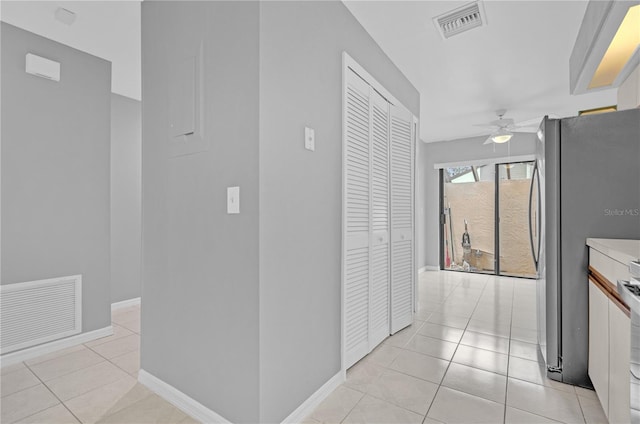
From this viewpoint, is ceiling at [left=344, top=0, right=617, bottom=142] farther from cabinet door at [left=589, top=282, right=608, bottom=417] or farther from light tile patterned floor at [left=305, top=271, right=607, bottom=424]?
light tile patterned floor at [left=305, top=271, right=607, bottom=424]

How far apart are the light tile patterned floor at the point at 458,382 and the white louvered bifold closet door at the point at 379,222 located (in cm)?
22

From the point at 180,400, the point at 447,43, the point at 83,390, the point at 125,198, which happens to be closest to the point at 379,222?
the point at 447,43

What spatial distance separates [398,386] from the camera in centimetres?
203

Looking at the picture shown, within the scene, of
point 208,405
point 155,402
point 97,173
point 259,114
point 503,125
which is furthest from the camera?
point 503,125

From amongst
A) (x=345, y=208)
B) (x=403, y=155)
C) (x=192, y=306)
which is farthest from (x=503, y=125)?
(x=192, y=306)

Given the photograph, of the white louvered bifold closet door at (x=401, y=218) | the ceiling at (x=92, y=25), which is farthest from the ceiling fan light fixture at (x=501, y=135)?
the ceiling at (x=92, y=25)

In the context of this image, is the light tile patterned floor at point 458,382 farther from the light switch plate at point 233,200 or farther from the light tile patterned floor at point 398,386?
the light switch plate at point 233,200

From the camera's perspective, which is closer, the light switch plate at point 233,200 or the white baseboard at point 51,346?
the light switch plate at point 233,200

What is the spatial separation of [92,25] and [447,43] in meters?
2.89

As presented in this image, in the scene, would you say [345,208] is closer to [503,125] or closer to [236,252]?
[236,252]

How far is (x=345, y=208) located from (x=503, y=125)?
3414mm

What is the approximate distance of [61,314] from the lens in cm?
266

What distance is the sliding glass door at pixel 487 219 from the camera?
222 inches

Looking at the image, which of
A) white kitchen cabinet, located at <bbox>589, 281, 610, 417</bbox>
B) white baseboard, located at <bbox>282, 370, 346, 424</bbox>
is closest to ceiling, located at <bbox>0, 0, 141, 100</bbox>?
white baseboard, located at <bbox>282, 370, 346, 424</bbox>
